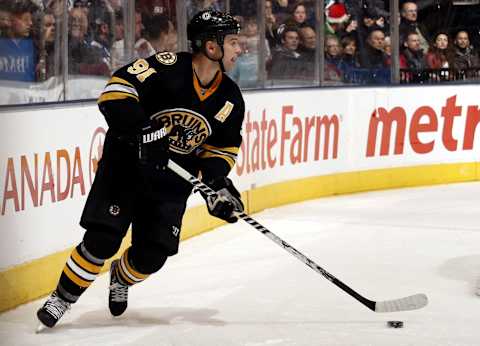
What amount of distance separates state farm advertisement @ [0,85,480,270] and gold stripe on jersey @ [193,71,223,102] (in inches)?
35.9

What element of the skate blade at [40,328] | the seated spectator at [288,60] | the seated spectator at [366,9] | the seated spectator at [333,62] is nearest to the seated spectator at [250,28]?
the seated spectator at [288,60]

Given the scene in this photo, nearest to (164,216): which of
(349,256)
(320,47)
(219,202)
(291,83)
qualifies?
(219,202)

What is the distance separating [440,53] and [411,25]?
0.39 metres

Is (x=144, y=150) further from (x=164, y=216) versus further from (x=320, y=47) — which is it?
(x=320, y=47)

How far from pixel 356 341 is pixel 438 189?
205 inches

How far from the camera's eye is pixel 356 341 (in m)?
4.24

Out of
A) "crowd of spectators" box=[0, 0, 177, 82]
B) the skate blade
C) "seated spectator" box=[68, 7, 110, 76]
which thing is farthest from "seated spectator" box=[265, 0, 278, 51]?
the skate blade

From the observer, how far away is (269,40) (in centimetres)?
872

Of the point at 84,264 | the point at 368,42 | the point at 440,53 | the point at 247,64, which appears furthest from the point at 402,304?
the point at 440,53

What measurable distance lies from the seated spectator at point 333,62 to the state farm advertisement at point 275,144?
0.21 m

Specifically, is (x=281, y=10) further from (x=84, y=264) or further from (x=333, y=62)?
(x=84, y=264)

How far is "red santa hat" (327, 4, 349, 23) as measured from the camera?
9344mm

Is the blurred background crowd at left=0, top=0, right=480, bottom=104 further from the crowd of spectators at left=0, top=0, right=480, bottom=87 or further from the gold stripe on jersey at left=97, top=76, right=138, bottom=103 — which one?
the gold stripe on jersey at left=97, top=76, right=138, bottom=103

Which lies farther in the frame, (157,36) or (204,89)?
(157,36)
